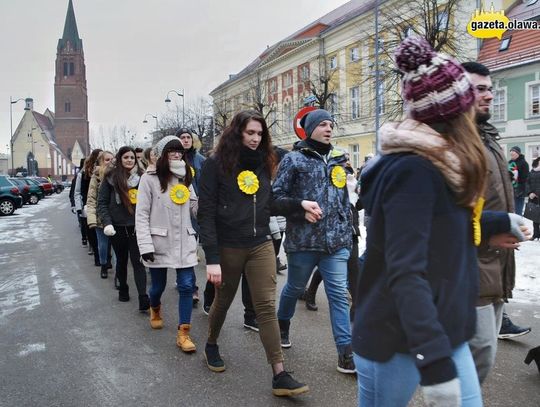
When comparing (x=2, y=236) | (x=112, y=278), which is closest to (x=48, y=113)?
(x=2, y=236)

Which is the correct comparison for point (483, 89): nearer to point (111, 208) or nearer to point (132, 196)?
point (132, 196)

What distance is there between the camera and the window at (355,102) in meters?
41.8

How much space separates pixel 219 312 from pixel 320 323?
1.78 meters

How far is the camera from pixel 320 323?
555 cm

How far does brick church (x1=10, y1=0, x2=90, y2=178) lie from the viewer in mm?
107875

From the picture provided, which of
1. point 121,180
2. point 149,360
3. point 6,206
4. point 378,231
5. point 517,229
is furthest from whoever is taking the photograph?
point 6,206

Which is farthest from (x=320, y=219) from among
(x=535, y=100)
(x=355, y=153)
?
(x=355, y=153)

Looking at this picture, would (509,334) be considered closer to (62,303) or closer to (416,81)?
(416,81)

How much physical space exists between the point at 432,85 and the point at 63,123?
12348cm

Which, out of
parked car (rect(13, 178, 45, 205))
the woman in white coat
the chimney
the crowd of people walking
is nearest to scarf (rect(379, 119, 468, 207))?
the crowd of people walking

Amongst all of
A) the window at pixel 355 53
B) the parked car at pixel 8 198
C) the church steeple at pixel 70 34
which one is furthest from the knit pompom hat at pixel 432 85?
the church steeple at pixel 70 34

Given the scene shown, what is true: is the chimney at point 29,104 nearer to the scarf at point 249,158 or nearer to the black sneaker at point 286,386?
the scarf at point 249,158

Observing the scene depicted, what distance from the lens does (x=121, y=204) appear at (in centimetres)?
661

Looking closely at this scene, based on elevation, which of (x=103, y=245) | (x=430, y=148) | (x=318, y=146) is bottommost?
(x=103, y=245)
